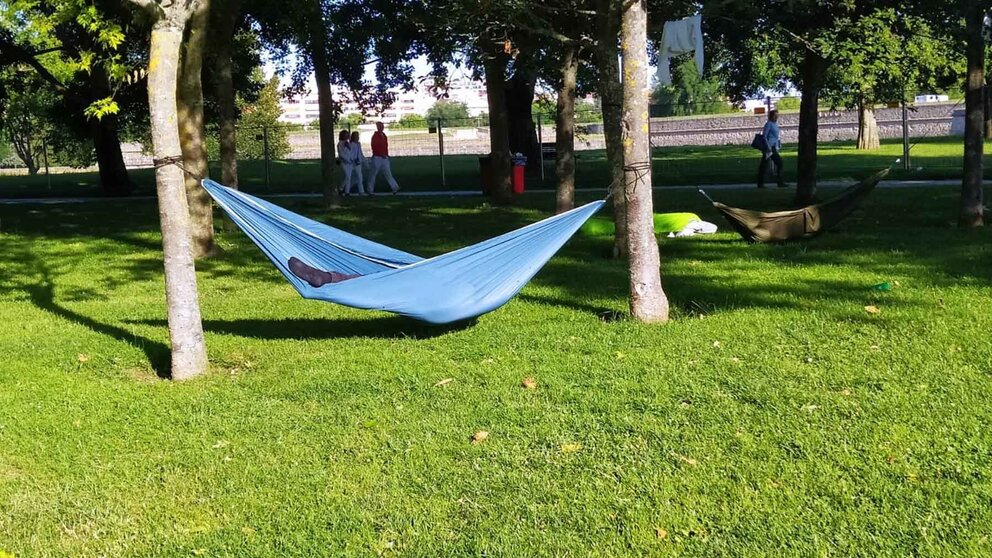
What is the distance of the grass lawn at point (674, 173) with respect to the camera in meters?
20.4

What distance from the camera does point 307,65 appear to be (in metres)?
20.0

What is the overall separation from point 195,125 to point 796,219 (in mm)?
6678

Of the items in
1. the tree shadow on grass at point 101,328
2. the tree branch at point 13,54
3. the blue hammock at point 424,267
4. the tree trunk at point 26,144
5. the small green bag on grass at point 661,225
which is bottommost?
the tree shadow on grass at point 101,328

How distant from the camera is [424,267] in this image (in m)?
6.22

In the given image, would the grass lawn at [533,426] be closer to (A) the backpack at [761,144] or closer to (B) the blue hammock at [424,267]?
(B) the blue hammock at [424,267]

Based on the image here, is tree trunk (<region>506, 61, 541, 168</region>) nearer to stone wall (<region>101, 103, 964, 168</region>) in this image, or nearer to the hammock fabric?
the hammock fabric

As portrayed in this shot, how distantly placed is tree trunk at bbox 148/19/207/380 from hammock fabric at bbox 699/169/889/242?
18.2ft

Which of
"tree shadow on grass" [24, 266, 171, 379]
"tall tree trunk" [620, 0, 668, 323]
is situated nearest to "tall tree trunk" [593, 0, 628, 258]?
"tall tree trunk" [620, 0, 668, 323]

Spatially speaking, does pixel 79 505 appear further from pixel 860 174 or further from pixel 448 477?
pixel 860 174

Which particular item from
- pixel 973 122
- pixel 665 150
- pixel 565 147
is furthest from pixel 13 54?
pixel 665 150

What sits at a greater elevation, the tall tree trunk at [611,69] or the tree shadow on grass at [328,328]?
the tall tree trunk at [611,69]

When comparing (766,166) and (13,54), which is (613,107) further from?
(13,54)

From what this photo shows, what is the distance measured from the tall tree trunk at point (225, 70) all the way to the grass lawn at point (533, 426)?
4885 millimetres

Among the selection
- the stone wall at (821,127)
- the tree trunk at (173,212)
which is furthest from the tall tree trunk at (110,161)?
the stone wall at (821,127)
